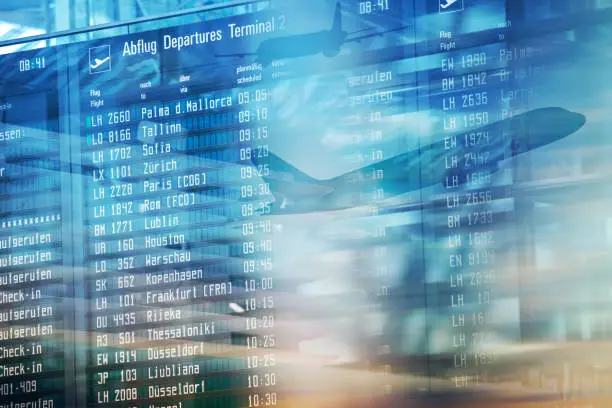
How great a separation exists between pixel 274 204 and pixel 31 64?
52 cm

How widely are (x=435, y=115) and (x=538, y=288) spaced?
0.96 ft

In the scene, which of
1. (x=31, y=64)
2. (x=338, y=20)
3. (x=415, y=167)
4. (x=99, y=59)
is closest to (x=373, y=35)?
(x=338, y=20)

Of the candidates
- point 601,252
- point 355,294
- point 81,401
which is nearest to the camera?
point 601,252

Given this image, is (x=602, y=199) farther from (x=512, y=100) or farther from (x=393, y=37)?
(x=393, y=37)

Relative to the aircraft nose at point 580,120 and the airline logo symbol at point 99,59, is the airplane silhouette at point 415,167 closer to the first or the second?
the aircraft nose at point 580,120

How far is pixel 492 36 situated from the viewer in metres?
1.43

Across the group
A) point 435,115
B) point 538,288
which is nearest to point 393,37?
point 435,115

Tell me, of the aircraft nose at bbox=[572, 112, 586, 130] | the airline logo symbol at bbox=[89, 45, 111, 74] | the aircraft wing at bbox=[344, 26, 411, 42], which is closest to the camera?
the aircraft nose at bbox=[572, 112, 586, 130]

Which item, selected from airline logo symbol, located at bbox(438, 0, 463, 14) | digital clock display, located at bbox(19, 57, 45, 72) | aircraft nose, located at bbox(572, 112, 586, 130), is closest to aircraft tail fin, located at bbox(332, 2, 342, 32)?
airline logo symbol, located at bbox(438, 0, 463, 14)

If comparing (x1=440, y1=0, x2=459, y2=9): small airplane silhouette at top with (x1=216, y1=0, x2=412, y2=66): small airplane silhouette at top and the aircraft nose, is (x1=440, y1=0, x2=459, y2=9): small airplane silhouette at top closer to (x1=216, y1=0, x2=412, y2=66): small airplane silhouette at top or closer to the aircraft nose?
(x1=216, y1=0, x2=412, y2=66): small airplane silhouette at top

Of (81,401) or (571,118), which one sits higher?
(571,118)

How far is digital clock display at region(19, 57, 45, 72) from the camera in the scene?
1.68 metres

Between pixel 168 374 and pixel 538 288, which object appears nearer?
pixel 538 288

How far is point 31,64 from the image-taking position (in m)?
1.68
